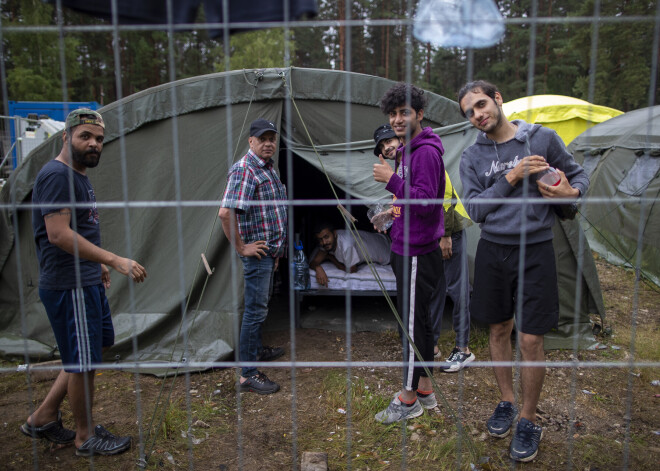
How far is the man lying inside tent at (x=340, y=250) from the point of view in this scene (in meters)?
4.29

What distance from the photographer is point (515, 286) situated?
2.10 meters

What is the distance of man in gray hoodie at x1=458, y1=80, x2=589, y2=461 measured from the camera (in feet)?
6.42

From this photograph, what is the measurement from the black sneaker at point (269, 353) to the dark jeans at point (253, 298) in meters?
0.51

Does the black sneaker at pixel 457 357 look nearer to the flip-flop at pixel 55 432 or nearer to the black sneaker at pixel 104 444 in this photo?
the black sneaker at pixel 104 444

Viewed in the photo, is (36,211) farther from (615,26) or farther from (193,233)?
(615,26)

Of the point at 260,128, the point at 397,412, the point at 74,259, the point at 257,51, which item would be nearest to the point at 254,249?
the point at 260,128

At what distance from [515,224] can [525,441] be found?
1.00m

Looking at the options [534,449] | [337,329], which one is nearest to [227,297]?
[337,329]

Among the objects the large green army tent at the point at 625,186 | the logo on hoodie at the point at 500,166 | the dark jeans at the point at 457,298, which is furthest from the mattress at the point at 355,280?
the large green army tent at the point at 625,186

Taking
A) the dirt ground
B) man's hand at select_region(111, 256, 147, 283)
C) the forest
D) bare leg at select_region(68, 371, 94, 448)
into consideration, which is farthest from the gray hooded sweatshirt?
bare leg at select_region(68, 371, 94, 448)

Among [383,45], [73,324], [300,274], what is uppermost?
[383,45]

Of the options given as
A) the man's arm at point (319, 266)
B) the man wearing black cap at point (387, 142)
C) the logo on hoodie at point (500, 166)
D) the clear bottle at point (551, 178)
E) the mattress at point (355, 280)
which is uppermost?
the man wearing black cap at point (387, 142)

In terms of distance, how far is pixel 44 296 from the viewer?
206 centimetres

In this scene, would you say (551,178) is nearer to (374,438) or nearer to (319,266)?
(374,438)
